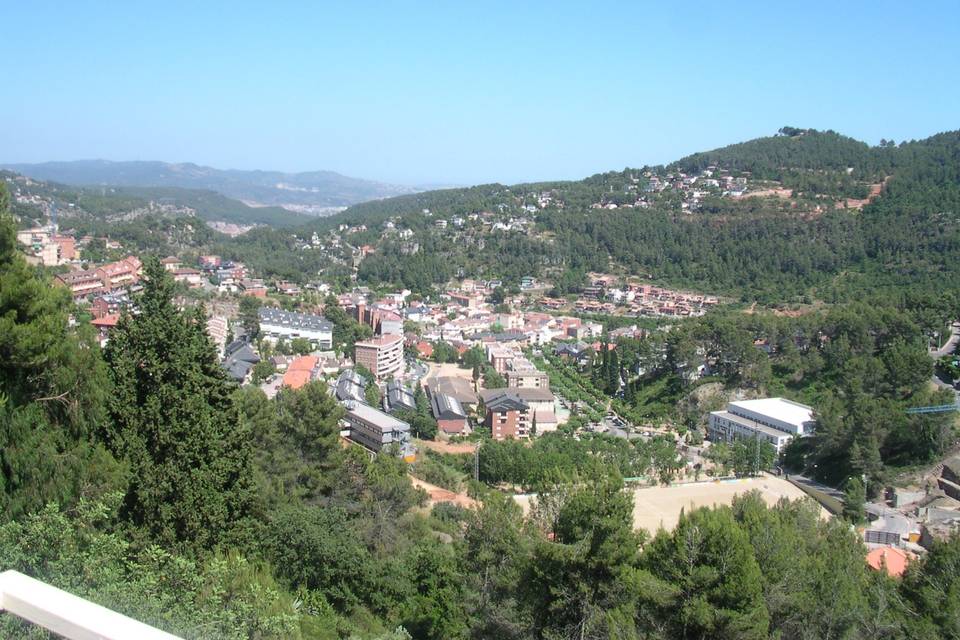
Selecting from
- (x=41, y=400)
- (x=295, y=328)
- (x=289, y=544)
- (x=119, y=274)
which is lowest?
(x=295, y=328)

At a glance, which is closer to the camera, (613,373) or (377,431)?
(377,431)

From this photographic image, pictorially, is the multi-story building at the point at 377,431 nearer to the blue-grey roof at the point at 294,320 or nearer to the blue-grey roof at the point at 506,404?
the blue-grey roof at the point at 506,404

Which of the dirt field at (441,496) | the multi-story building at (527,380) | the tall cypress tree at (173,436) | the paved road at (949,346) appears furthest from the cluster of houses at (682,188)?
the tall cypress tree at (173,436)

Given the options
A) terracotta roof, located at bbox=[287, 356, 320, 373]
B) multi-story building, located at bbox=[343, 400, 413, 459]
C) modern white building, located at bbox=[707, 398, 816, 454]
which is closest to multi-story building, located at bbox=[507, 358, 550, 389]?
modern white building, located at bbox=[707, 398, 816, 454]

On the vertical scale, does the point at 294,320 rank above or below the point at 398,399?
above

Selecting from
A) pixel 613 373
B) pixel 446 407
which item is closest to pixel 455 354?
pixel 613 373

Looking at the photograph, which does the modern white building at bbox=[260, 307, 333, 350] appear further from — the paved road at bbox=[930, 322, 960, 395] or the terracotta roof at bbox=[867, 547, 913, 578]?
the terracotta roof at bbox=[867, 547, 913, 578]

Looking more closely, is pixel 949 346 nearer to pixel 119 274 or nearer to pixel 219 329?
pixel 219 329
